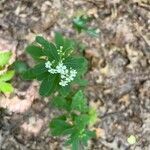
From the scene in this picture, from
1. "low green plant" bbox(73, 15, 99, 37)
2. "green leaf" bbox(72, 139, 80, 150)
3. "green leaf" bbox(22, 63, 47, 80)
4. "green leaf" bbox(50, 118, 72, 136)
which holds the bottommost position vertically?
"green leaf" bbox(72, 139, 80, 150)

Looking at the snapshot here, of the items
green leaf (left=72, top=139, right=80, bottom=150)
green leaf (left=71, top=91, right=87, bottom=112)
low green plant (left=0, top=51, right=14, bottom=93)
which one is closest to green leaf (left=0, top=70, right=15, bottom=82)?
low green plant (left=0, top=51, right=14, bottom=93)

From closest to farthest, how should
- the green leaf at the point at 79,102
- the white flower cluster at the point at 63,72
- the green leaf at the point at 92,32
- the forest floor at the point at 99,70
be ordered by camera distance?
the white flower cluster at the point at 63,72, the green leaf at the point at 79,102, the forest floor at the point at 99,70, the green leaf at the point at 92,32

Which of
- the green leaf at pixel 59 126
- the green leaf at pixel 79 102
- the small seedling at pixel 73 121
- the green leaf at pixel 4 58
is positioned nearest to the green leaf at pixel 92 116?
the small seedling at pixel 73 121

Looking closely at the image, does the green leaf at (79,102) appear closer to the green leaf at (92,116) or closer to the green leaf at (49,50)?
the green leaf at (92,116)

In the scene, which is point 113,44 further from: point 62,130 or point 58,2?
point 62,130

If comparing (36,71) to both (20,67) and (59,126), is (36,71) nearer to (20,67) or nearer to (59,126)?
(59,126)

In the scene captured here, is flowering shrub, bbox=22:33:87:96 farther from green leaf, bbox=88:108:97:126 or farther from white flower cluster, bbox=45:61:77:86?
green leaf, bbox=88:108:97:126

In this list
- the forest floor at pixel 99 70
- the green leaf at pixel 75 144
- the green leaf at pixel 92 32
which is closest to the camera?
the green leaf at pixel 75 144
